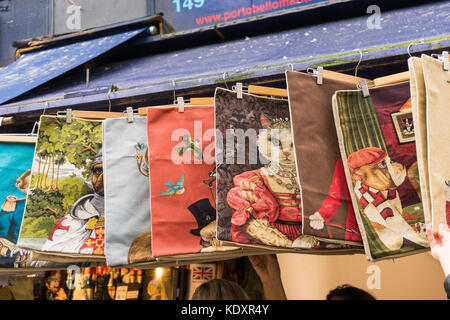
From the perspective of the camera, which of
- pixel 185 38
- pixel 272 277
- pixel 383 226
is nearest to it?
pixel 383 226

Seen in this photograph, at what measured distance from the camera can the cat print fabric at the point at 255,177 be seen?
1827 millimetres

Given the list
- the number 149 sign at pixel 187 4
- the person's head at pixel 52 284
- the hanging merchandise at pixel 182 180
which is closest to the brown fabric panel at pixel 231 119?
the hanging merchandise at pixel 182 180

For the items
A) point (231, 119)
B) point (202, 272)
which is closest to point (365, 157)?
point (231, 119)

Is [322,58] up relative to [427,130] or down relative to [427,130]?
up

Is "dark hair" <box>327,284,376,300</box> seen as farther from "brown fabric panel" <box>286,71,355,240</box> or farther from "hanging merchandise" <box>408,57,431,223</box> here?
"hanging merchandise" <box>408,57,431,223</box>

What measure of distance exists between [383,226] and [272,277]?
4.12 feet

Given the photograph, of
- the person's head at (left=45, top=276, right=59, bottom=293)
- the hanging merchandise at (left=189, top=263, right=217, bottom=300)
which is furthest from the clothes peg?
the person's head at (left=45, top=276, right=59, bottom=293)

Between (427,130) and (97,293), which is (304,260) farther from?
(427,130)

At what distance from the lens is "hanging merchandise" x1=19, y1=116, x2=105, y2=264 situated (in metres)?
2.15

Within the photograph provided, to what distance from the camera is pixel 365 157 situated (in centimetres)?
179

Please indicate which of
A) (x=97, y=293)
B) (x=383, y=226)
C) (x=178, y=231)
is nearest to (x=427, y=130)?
(x=383, y=226)

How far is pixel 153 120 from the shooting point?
207 cm

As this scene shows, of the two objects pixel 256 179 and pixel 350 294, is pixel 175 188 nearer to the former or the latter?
pixel 256 179

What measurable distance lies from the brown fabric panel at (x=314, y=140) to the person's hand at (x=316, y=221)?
0.04 feet
